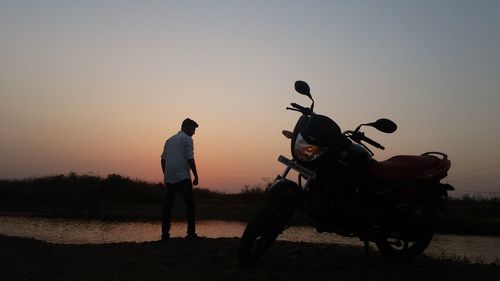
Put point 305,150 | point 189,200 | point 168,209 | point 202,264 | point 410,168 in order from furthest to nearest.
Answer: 1. point 168,209
2. point 189,200
3. point 410,168
4. point 202,264
5. point 305,150

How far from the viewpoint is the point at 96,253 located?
6.61 metres

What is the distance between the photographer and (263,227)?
5.31m

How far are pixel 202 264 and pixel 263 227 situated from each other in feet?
3.17

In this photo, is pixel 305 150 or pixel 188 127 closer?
pixel 305 150

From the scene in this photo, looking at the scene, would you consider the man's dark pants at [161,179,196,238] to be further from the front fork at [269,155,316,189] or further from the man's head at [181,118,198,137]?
the front fork at [269,155,316,189]

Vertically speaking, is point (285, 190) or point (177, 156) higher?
point (177, 156)

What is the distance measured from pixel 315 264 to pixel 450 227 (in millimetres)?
13213

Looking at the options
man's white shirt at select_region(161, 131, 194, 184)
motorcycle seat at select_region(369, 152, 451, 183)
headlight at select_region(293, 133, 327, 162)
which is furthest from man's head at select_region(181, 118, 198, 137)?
motorcycle seat at select_region(369, 152, 451, 183)

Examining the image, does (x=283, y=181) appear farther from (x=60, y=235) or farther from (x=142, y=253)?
(x=60, y=235)

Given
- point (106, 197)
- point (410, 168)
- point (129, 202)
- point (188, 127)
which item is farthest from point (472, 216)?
point (410, 168)

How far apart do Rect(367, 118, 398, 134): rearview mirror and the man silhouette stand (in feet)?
12.3

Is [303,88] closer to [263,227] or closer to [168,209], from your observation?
[263,227]

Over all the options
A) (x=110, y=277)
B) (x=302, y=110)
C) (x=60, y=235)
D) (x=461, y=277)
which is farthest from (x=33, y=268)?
(x=60, y=235)

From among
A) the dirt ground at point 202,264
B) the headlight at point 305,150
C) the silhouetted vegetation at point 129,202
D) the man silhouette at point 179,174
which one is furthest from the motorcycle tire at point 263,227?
the silhouetted vegetation at point 129,202
